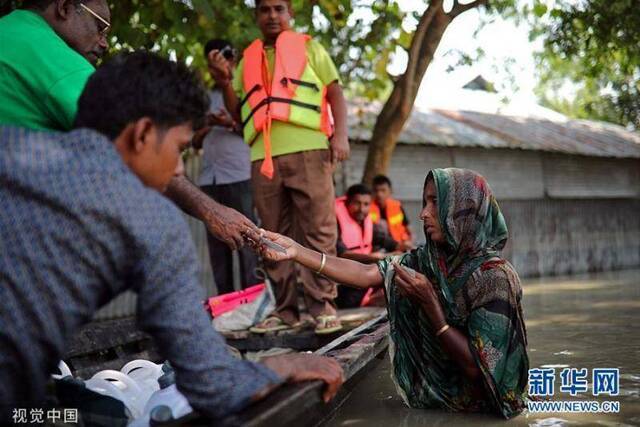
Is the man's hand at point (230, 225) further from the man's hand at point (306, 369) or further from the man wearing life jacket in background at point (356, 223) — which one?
the man wearing life jacket in background at point (356, 223)

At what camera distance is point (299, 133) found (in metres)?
4.61

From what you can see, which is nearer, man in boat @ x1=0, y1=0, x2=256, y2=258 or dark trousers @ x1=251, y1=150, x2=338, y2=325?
man in boat @ x1=0, y1=0, x2=256, y2=258

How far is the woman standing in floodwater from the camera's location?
2.84 meters

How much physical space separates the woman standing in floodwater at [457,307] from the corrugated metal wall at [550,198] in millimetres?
8243

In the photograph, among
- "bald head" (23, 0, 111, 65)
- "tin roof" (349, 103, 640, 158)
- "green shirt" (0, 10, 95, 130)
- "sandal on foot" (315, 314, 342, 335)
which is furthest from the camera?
"tin roof" (349, 103, 640, 158)

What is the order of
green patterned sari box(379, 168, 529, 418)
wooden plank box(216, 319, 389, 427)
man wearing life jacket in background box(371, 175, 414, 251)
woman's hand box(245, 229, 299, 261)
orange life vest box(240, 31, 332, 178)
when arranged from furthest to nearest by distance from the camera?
man wearing life jacket in background box(371, 175, 414, 251)
orange life vest box(240, 31, 332, 178)
woman's hand box(245, 229, 299, 261)
green patterned sari box(379, 168, 529, 418)
wooden plank box(216, 319, 389, 427)

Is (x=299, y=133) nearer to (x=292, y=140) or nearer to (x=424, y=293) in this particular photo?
(x=292, y=140)

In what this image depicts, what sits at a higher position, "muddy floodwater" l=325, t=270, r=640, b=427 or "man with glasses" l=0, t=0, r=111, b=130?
"man with glasses" l=0, t=0, r=111, b=130

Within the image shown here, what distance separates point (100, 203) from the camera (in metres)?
1.59

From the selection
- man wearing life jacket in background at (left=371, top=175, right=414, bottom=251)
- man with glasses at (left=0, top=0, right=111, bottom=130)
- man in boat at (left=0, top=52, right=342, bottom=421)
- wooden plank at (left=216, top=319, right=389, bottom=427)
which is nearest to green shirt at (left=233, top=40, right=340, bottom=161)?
wooden plank at (left=216, top=319, right=389, bottom=427)

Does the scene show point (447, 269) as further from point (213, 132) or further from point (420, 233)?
point (420, 233)

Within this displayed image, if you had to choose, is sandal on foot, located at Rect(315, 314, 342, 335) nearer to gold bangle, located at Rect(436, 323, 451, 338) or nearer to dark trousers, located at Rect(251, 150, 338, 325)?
dark trousers, located at Rect(251, 150, 338, 325)

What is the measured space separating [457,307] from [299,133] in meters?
2.01

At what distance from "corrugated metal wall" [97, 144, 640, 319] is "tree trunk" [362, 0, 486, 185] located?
2.82 meters
